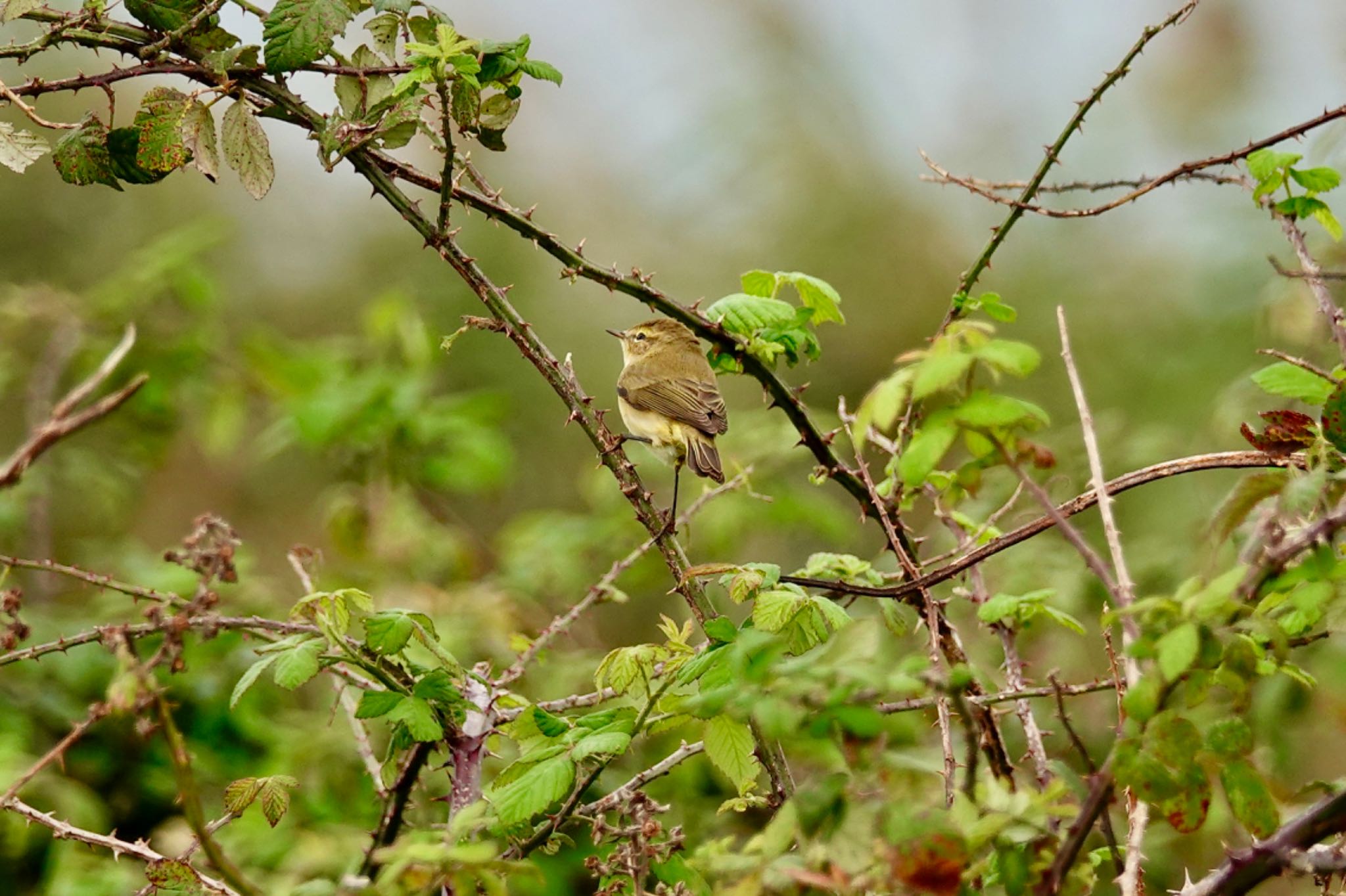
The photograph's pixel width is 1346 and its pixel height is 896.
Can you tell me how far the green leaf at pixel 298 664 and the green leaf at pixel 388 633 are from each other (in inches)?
3.1

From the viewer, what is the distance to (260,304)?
Answer: 8.02 m

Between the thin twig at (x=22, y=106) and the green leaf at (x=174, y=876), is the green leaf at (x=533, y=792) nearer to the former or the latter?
the green leaf at (x=174, y=876)

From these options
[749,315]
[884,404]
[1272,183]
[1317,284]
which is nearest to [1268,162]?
[1272,183]

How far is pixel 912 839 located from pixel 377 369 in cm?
366

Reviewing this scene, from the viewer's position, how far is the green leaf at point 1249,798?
47.8 inches

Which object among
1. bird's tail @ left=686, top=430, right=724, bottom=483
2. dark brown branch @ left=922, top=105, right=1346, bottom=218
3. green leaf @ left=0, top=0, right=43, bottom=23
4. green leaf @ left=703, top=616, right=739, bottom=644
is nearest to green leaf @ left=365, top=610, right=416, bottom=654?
green leaf @ left=703, top=616, right=739, bottom=644

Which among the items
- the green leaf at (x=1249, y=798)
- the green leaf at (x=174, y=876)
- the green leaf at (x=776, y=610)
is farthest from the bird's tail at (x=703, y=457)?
the green leaf at (x=1249, y=798)

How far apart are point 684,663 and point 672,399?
7.08 ft

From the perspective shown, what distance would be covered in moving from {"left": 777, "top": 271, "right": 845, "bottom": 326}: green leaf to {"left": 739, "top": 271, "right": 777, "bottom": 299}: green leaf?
36 mm

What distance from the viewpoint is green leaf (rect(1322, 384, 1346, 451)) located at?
1.51 metres

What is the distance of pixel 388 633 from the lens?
154 centimetres

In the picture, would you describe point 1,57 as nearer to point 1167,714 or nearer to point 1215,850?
point 1167,714

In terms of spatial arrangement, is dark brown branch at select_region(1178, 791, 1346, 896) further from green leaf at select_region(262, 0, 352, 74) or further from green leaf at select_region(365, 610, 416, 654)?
green leaf at select_region(262, 0, 352, 74)

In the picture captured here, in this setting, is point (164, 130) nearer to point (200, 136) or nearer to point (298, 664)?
point (200, 136)
